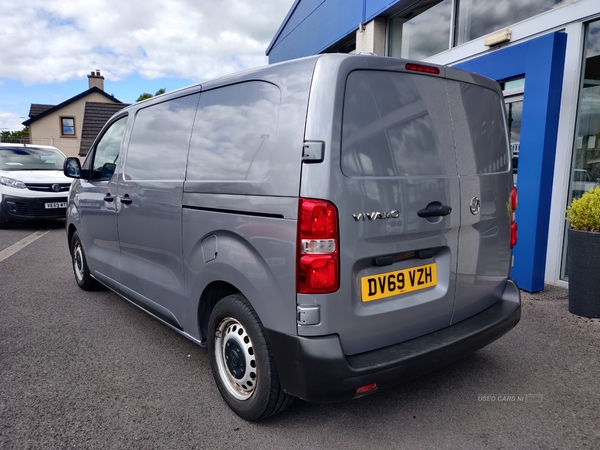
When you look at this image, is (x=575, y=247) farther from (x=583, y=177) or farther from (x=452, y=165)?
(x=452, y=165)

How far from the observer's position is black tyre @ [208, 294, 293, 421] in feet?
7.58

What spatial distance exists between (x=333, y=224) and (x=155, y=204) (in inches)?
64.2

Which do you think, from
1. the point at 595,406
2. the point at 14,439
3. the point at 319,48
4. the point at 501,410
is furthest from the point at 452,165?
the point at 319,48

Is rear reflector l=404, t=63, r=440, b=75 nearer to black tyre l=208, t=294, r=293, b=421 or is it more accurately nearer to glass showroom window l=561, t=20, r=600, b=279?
black tyre l=208, t=294, r=293, b=421

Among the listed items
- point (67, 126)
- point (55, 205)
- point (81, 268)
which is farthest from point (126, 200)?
point (67, 126)

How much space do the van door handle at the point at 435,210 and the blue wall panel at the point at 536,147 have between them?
3.00 meters

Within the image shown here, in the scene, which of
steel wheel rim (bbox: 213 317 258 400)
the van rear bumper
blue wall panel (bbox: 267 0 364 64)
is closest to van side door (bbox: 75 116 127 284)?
steel wheel rim (bbox: 213 317 258 400)

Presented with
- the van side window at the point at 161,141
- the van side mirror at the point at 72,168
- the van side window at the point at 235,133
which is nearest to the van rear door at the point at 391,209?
the van side window at the point at 235,133

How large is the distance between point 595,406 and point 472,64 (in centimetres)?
458

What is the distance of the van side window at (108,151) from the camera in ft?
13.0

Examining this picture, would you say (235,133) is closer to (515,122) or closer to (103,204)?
(103,204)

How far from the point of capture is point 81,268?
201 inches

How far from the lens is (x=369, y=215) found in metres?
2.13

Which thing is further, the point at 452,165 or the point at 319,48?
the point at 319,48
